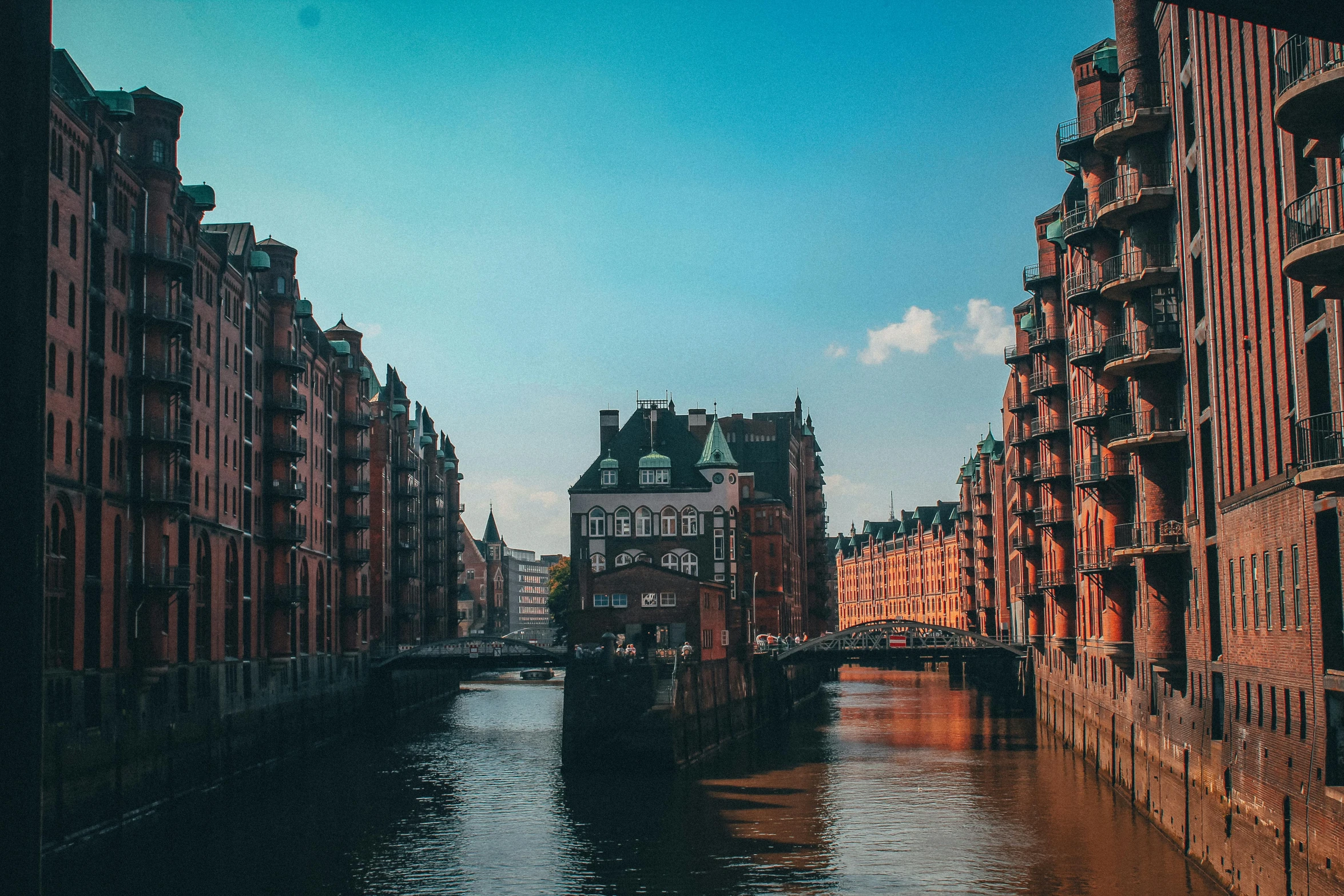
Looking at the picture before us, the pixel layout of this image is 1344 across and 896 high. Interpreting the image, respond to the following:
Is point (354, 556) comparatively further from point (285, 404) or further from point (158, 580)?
point (158, 580)

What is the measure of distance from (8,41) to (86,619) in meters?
44.7

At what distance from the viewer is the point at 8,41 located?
20.2 ft

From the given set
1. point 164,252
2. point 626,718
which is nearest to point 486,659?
point 626,718

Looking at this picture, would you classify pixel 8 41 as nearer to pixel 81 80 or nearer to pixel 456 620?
pixel 81 80

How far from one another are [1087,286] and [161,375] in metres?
35.0

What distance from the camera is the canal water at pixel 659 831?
122 ft

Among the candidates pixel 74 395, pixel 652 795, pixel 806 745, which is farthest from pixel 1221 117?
pixel 806 745

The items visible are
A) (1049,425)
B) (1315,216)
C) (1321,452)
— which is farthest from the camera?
(1049,425)

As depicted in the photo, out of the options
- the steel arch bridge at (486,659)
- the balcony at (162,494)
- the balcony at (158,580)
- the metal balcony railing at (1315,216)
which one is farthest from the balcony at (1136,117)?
the steel arch bridge at (486,659)

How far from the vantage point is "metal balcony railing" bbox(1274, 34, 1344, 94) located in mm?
21625

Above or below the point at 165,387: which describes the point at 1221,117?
above

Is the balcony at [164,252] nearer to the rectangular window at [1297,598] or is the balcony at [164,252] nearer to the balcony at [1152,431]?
the balcony at [1152,431]

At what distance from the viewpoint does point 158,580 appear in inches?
2051

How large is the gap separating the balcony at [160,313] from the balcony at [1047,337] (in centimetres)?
3937
